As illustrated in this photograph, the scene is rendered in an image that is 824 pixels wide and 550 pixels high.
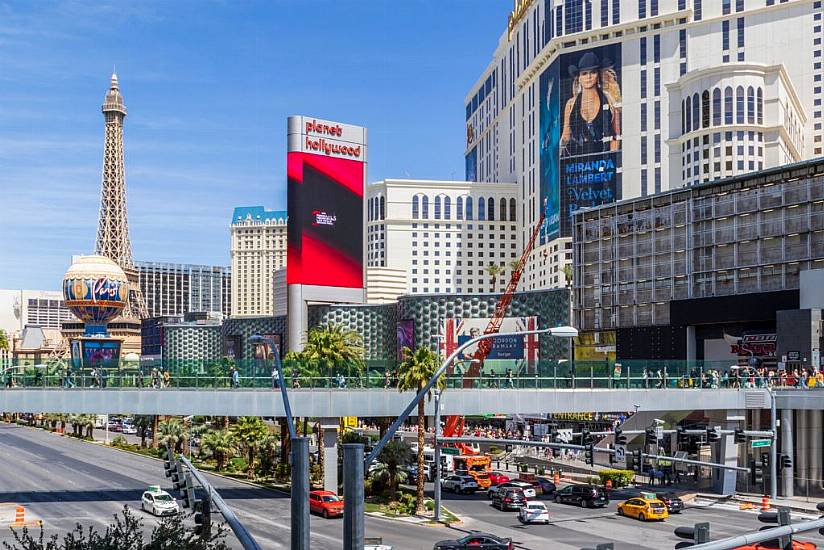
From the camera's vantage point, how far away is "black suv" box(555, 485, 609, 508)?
66812 millimetres

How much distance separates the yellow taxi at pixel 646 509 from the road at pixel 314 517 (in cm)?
72

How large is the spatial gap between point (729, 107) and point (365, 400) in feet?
421

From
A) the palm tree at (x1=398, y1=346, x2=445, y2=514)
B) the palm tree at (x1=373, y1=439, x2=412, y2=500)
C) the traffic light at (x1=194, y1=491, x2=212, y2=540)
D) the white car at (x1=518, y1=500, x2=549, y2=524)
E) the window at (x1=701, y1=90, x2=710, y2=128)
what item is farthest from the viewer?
the window at (x1=701, y1=90, x2=710, y2=128)

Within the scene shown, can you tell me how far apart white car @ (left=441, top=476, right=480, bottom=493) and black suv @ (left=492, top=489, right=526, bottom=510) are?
7.38 metres

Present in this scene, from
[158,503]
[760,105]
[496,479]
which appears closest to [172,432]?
[496,479]

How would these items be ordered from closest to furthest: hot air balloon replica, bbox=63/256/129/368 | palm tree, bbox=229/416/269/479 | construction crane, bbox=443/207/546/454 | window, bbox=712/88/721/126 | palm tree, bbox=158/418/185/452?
construction crane, bbox=443/207/546/454
palm tree, bbox=229/416/269/479
palm tree, bbox=158/418/185/452
hot air balloon replica, bbox=63/256/129/368
window, bbox=712/88/721/126

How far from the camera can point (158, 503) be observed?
197 feet

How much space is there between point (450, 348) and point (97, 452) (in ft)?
160

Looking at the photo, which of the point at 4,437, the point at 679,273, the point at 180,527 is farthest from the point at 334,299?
the point at 180,527

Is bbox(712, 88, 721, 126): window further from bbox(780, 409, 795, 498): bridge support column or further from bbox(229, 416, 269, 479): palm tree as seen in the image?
bbox(229, 416, 269, 479): palm tree

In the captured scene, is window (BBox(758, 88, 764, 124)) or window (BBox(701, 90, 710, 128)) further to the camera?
window (BBox(701, 90, 710, 128))

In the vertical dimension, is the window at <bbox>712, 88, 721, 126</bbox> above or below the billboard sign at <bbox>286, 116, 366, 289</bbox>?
above

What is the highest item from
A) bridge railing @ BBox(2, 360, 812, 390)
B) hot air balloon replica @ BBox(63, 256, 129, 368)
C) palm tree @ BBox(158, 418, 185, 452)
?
hot air balloon replica @ BBox(63, 256, 129, 368)

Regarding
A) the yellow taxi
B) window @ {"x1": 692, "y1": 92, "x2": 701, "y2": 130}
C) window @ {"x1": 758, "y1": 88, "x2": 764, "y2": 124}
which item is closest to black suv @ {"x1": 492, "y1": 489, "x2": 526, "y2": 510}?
the yellow taxi
